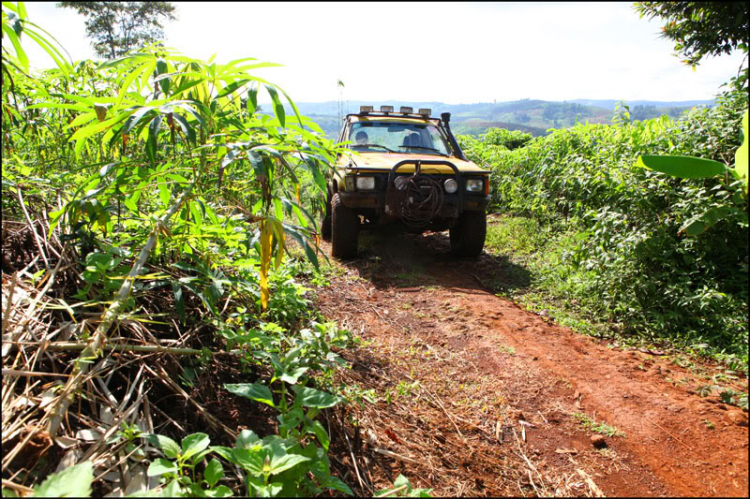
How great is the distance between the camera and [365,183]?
16.2 feet

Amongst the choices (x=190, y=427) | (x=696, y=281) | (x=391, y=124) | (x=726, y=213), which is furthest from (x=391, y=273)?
(x=190, y=427)

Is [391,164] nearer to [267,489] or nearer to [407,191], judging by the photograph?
[407,191]

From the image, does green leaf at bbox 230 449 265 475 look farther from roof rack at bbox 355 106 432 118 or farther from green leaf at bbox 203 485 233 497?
roof rack at bbox 355 106 432 118

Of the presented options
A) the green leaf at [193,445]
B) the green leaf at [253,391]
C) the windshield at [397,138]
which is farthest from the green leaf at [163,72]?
the windshield at [397,138]

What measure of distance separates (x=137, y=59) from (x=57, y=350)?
1112 mm

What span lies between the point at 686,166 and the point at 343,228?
4227 millimetres

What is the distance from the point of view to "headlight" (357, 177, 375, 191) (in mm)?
4926

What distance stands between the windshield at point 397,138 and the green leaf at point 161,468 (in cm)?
493

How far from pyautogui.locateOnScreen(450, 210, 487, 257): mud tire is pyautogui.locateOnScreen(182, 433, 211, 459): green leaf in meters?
4.29

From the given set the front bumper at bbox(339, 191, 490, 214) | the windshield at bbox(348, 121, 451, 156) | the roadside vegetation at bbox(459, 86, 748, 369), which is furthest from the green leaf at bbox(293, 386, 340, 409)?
the windshield at bbox(348, 121, 451, 156)

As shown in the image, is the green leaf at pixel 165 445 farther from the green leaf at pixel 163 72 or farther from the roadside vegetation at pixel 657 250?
the roadside vegetation at pixel 657 250

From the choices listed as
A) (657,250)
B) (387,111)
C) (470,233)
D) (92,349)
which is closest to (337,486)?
(92,349)

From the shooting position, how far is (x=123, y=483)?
1.42 meters

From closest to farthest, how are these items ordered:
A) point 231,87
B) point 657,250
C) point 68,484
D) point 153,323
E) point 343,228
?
point 68,484
point 231,87
point 153,323
point 657,250
point 343,228
